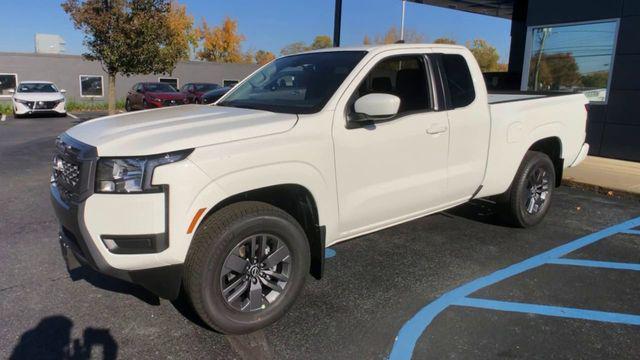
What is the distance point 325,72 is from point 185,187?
5.64 feet

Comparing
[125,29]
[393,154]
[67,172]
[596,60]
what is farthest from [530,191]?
[125,29]

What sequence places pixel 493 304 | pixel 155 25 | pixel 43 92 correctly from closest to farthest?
1. pixel 493 304
2. pixel 155 25
3. pixel 43 92

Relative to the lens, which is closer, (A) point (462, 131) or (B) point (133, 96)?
(A) point (462, 131)

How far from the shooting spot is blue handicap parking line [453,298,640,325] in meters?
Result: 3.49

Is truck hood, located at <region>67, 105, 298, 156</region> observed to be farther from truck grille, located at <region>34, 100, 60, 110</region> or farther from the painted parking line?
truck grille, located at <region>34, 100, 60, 110</region>

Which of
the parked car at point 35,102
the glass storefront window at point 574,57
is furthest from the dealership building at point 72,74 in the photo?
the glass storefront window at point 574,57

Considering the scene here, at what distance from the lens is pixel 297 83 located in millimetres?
4105

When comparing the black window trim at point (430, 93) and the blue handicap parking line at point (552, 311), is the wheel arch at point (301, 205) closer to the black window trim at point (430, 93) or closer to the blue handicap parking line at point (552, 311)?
the black window trim at point (430, 93)

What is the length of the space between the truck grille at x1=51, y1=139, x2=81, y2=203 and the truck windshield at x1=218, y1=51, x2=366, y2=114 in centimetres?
140

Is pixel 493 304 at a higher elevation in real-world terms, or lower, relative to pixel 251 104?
Result: lower

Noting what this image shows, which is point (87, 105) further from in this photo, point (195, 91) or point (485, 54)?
point (485, 54)

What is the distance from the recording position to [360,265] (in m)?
4.46

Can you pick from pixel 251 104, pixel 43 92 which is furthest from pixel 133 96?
pixel 251 104

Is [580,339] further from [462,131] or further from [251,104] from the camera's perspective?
[251,104]
